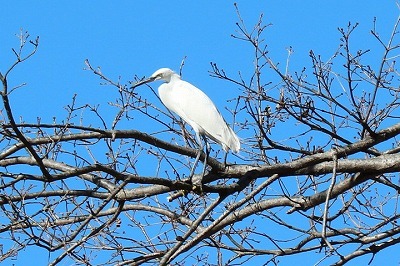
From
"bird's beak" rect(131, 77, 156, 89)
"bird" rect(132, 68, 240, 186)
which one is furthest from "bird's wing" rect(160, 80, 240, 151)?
"bird's beak" rect(131, 77, 156, 89)

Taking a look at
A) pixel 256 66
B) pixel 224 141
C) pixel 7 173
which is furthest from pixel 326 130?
pixel 7 173

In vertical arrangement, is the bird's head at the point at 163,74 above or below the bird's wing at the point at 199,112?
above

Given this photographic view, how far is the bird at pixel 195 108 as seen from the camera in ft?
21.0

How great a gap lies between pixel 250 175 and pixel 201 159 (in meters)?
0.66

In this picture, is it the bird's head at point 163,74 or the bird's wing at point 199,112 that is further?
the bird's head at point 163,74

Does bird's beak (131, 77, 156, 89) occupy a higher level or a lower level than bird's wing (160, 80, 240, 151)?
higher

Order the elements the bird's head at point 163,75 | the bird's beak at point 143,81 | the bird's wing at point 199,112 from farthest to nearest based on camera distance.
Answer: the bird's head at point 163,75, the bird's beak at point 143,81, the bird's wing at point 199,112

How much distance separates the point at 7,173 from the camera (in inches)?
201

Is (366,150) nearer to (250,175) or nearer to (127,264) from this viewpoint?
(250,175)

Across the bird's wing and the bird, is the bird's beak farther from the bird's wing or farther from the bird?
the bird's wing

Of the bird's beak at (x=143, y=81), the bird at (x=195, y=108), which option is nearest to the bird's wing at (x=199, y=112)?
the bird at (x=195, y=108)

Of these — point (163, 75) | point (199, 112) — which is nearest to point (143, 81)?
point (163, 75)

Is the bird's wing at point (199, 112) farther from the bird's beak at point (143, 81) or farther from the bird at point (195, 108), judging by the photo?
the bird's beak at point (143, 81)

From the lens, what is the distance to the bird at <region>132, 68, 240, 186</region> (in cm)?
641
